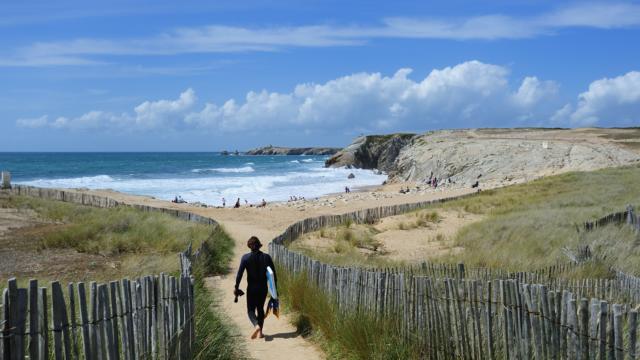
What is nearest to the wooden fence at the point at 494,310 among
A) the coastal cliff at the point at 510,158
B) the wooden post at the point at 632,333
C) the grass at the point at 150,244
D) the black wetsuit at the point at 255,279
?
the wooden post at the point at 632,333

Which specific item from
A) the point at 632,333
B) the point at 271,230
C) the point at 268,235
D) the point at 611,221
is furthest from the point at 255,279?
the point at 271,230

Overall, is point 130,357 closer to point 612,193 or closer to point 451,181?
point 612,193

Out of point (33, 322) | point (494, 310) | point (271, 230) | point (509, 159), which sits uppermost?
point (509, 159)

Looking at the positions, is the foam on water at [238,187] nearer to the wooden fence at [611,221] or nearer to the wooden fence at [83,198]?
the wooden fence at [83,198]

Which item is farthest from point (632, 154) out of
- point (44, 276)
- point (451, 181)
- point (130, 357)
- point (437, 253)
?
point (130, 357)

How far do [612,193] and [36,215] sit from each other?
940 inches

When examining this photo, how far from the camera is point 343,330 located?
805 cm

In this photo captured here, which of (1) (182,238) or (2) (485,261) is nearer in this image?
(2) (485,261)

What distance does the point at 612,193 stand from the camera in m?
26.4

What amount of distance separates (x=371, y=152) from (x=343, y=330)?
88972 mm

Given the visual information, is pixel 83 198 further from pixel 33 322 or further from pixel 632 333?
pixel 632 333

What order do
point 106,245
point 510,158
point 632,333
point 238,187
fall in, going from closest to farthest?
point 632,333 < point 106,245 < point 510,158 < point 238,187

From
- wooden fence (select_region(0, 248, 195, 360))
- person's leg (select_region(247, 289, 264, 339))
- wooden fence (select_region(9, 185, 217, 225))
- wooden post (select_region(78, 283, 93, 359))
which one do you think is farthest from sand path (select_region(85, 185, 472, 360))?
wooden post (select_region(78, 283, 93, 359))

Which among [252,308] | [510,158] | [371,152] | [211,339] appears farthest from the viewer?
[371,152]
